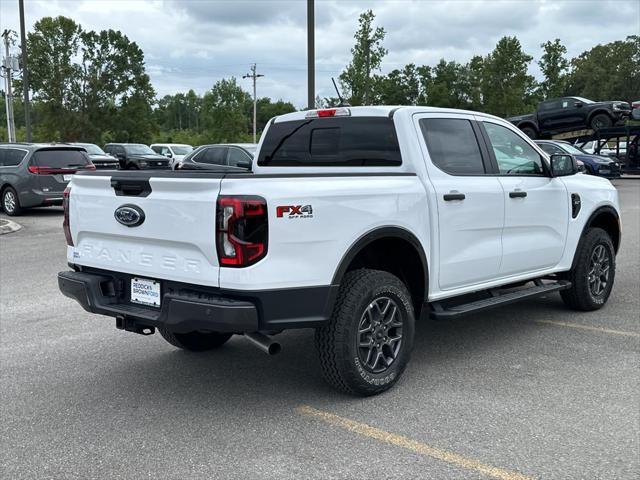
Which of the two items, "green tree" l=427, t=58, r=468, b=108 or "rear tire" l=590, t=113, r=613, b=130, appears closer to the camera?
"rear tire" l=590, t=113, r=613, b=130

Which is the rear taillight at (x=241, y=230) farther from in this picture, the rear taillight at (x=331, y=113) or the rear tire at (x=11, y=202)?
the rear tire at (x=11, y=202)

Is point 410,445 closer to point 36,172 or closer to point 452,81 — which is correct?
point 36,172

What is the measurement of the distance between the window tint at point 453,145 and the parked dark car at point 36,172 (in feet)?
40.4

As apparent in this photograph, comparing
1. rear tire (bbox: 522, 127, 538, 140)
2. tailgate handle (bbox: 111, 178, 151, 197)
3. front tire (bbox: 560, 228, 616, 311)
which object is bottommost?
front tire (bbox: 560, 228, 616, 311)

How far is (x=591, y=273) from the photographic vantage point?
21.0 ft

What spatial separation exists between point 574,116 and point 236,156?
575 inches

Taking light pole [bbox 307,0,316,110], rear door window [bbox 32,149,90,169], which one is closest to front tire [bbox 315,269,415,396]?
light pole [bbox 307,0,316,110]

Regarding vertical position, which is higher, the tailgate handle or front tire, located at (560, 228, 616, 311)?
the tailgate handle

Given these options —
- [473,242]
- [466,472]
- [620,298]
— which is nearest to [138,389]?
[466,472]

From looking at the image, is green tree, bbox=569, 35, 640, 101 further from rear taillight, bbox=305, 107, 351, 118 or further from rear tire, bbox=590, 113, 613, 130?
rear taillight, bbox=305, 107, 351, 118

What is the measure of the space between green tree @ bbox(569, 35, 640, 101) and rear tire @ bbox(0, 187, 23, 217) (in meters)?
88.3

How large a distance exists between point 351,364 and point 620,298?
4291 mm

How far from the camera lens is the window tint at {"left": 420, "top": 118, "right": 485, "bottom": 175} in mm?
4773

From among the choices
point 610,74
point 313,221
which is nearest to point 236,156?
point 313,221
